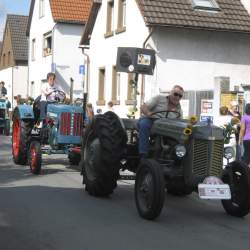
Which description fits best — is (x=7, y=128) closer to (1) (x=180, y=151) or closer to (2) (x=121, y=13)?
(2) (x=121, y=13)

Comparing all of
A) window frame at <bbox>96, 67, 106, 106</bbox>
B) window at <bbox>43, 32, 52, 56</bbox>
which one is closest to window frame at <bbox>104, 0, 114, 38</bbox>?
window frame at <bbox>96, 67, 106, 106</bbox>

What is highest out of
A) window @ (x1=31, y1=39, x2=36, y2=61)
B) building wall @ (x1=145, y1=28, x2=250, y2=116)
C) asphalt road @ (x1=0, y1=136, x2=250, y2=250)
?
window @ (x1=31, y1=39, x2=36, y2=61)

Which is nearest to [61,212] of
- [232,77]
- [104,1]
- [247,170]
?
[247,170]

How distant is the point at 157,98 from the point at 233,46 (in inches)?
582

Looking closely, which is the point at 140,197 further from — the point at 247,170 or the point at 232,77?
the point at 232,77

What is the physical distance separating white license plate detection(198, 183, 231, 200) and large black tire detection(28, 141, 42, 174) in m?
5.11

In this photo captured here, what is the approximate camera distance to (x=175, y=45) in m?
22.3

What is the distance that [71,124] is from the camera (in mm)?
12812

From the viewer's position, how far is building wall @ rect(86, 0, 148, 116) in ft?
74.9

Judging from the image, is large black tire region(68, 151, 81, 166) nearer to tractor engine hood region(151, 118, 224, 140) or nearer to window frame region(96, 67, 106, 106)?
tractor engine hood region(151, 118, 224, 140)

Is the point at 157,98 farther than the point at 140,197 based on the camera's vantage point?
Yes

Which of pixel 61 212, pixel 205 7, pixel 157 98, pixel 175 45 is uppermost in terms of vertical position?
pixel 205 7

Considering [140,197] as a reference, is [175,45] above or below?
above

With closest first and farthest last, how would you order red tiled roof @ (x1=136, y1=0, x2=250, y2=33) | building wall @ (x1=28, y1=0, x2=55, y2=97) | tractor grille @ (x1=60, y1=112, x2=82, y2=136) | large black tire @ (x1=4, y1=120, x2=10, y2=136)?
1. tractor grille @ (x1=60, y1=112, x2=82, y2=136)
2. red tiled roof @ (x1=136, y1=0, x2=250, y2=33)
3. large black tire @ (x1=4, y1=120, x2=10, y2=136)
4. building wall @ (x1=28, y1=0, x2=55, y2=97)
